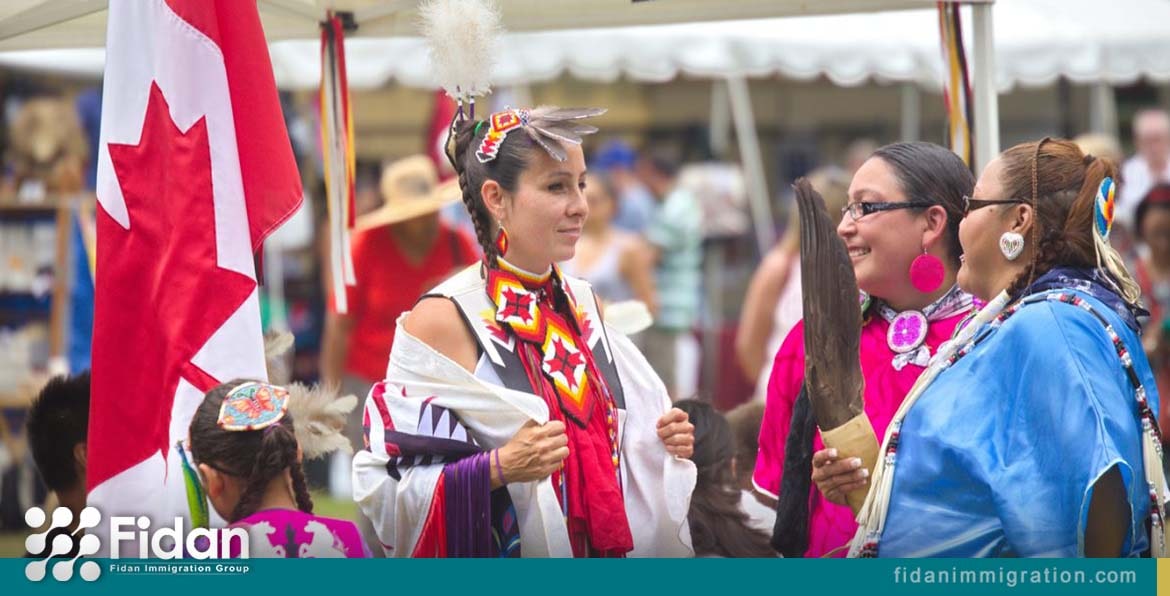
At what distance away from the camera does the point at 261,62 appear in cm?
344

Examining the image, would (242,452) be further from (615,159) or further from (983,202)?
(615,159)

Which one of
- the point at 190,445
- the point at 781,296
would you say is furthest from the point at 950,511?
the point at 781,296

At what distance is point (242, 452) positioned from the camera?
3158 millimetres

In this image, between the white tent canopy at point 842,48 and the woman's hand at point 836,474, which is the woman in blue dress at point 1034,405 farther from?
the white tent canopy at point 842,48

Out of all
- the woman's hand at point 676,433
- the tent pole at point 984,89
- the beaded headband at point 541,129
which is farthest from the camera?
the tent pole at point 984,89

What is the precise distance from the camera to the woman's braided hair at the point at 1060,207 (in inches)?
115

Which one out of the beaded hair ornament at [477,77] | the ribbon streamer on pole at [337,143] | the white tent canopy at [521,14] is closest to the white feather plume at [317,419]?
the beaded hair ornament at [477,77]

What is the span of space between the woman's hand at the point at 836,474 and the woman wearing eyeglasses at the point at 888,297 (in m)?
0.23

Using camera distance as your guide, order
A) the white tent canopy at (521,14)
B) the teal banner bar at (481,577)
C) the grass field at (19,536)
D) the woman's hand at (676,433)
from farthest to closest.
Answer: the grass field at (19,536), the white tent canopy at (521,14), the woman's hand at (676,433), the teal banner bar at (481,577)

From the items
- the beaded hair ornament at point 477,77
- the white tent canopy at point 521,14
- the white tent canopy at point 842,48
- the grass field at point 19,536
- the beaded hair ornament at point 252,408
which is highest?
the white tent canopy at point 842,48

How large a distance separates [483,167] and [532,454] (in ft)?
2.16

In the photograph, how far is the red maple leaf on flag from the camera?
3207 mm

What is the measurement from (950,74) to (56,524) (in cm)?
264

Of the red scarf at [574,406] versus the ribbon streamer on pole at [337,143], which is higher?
the ribbon streamer on pole at [337,143]
